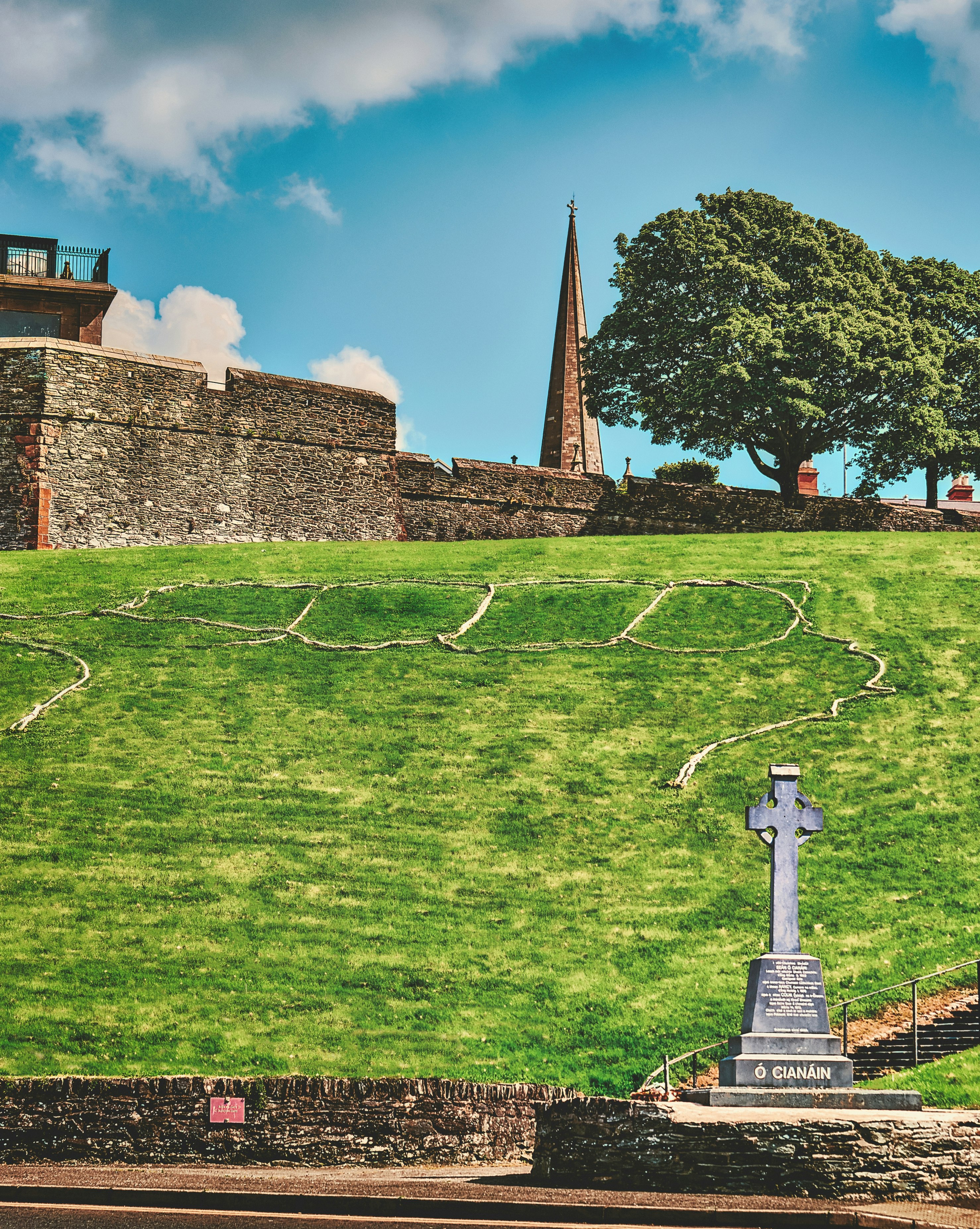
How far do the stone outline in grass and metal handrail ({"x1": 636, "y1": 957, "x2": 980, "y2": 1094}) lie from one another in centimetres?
489

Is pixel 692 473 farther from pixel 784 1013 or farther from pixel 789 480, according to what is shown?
pixel 784 1013

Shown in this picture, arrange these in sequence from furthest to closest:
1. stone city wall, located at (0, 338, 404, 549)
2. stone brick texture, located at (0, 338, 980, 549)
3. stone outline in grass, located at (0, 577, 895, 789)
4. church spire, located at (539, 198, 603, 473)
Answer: church spire, located at (539, 198, 603, 473) → stone brick texture, located at (0, 338, 980, 549) → stone city wall, located at (0, 338, 404, 549) → stone outline in grass, located at (0, 577, 895, 789)

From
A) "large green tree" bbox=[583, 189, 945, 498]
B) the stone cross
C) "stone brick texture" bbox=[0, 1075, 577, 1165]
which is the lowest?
"stone brick texture" bbox=[0, 1075, 577, 1165]

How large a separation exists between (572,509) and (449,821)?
19.8 m

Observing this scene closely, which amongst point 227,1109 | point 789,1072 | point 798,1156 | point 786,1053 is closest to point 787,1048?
point 786,1053

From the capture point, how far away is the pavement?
6.99 metres

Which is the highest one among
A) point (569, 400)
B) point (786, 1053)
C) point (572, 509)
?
point (569, 400)

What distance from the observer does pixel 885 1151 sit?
7637 mm

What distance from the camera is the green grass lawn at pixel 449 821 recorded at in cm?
1145

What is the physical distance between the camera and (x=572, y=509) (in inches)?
1328

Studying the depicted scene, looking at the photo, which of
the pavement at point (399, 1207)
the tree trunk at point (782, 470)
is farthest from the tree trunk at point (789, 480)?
the pavement at point (399, 1207)

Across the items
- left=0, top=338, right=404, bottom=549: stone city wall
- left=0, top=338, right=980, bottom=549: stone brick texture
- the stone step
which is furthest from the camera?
left=0, top=338, right=980, bottom=549: stone brick texture

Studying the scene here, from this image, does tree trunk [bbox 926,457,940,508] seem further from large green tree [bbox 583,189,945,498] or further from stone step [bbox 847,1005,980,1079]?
stone step [bbox 847,1005,980,1079]

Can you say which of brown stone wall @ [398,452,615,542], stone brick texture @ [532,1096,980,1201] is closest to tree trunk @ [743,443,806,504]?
brown stone wall @ [398,452,615,542]
